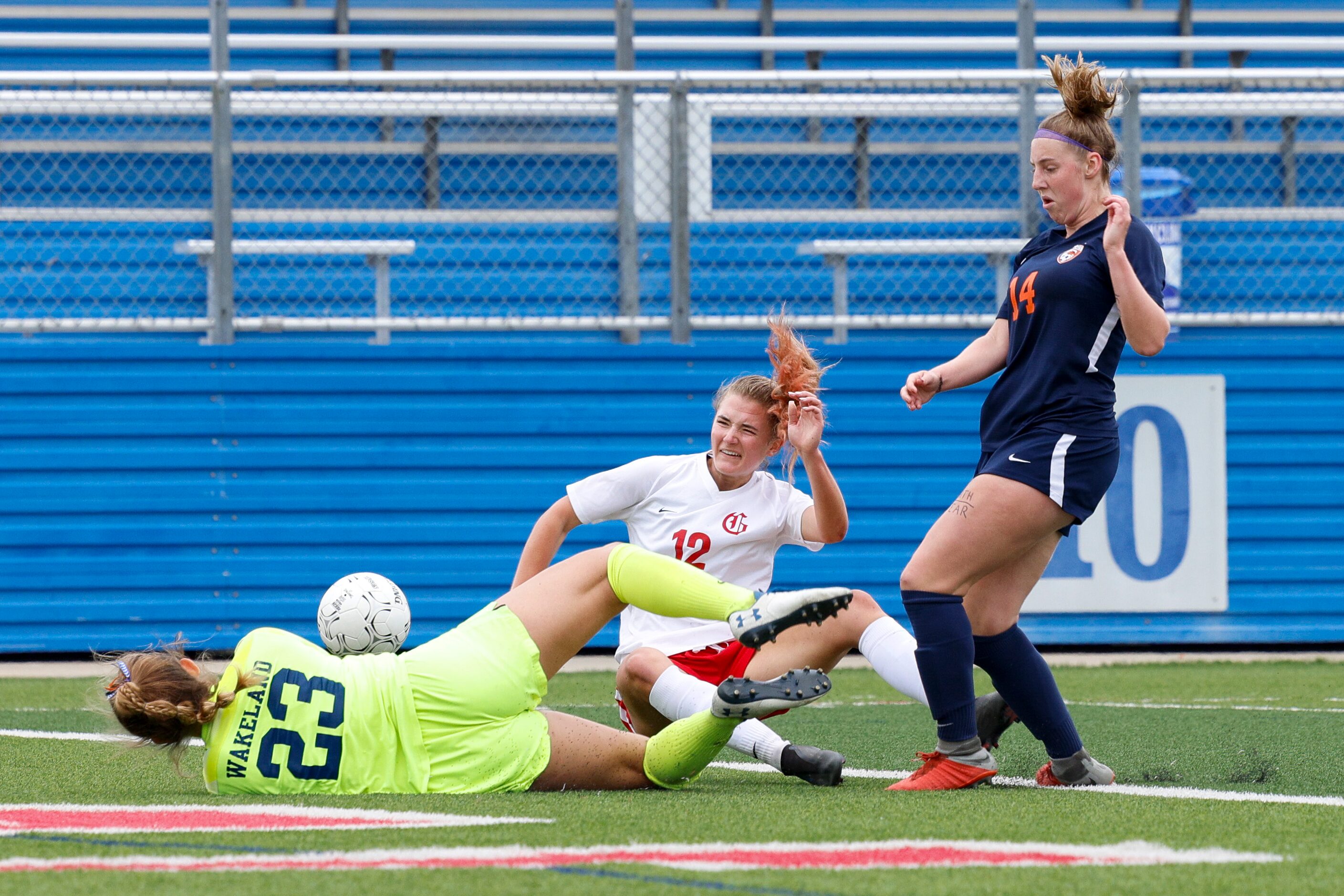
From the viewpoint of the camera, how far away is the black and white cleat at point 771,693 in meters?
3.67

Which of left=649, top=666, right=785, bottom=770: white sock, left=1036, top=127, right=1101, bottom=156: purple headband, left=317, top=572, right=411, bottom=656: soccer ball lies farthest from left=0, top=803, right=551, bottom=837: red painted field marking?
left=317, top=572, right=411, bottom=656: soccer ball

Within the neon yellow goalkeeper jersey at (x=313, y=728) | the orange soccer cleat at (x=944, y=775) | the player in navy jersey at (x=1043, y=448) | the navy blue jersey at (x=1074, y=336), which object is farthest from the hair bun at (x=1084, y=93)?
the neon yellow goalkeeper jersey at (x=313, y=728)

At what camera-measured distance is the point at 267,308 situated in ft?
32.1

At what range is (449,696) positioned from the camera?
3.85 metres

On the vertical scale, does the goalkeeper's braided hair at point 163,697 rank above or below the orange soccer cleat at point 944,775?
above

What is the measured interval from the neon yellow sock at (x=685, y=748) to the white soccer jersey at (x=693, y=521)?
1.89ft

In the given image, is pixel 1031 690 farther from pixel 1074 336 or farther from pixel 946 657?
pixel 1074 336

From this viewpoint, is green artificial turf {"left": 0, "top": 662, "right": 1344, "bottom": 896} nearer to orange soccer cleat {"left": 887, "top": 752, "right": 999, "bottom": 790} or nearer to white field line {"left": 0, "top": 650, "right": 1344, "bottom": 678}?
orange soccer cleat {"left": 887, "top": 752, "right": 999, "bottom": 790}

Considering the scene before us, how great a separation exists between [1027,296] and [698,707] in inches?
53.1

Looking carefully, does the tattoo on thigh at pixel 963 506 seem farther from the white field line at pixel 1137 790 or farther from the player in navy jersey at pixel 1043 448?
the white field line at pixel 1137 790

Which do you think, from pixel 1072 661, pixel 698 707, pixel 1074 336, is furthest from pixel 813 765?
pixel 1072 661

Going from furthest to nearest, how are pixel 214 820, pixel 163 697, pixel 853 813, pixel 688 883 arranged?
pixel 163 697 < pixel 853 813 < pixel 214 820 < pixel 688 883

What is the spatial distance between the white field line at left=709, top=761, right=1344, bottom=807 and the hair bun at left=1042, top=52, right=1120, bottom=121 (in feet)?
5.47

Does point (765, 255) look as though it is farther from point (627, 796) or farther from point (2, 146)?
point (627, 796)
